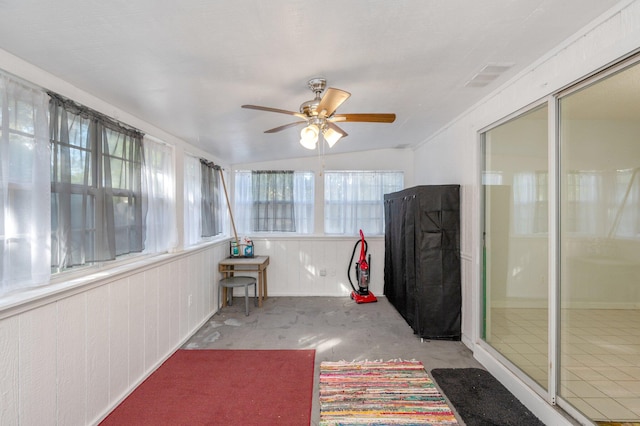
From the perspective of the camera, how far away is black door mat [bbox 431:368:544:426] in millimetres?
2018

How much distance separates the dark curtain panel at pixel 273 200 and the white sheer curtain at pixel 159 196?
191 cm

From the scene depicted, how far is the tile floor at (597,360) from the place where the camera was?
5.32ft

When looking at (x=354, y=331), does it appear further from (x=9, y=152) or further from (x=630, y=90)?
(x=9, y=152)

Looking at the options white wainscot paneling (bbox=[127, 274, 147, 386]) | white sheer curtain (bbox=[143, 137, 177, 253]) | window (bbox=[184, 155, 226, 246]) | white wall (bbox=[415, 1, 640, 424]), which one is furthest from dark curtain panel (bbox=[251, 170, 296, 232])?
white wainscot paneling (bbox=[127, 274, 147, 386])

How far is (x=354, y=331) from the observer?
11.6 feet

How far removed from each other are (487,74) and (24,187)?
3103 millimetres

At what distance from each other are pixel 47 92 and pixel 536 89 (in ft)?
10.3

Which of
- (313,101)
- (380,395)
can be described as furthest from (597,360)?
(313,101)

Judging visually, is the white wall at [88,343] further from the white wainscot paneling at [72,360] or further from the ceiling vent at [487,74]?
the ceiling vent at [487,74]

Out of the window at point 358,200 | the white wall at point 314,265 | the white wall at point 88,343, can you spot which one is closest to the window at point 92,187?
the white wall at point 88,343

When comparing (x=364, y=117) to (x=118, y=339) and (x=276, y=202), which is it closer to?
(x=118, y=339)

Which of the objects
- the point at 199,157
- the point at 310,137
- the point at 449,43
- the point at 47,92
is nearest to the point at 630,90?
the point at 449,43

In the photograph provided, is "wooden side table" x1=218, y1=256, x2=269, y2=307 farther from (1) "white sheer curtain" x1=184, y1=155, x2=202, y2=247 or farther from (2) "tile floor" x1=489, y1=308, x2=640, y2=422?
(2) "tile floor" x1=489, y1=308, x2=640, y2=422

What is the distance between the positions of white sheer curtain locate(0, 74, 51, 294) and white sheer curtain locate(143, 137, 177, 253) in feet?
3.30
